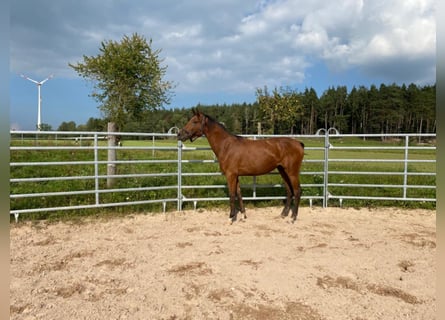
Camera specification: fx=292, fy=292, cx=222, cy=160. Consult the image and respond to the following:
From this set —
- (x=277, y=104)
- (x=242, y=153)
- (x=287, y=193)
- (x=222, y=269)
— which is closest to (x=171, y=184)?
(x=242, y=153)

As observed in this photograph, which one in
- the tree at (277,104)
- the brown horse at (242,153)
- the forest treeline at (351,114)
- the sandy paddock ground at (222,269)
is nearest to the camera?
the sandy paddock ground at (222,269)

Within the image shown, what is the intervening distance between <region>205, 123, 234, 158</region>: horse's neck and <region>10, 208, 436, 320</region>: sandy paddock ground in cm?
123

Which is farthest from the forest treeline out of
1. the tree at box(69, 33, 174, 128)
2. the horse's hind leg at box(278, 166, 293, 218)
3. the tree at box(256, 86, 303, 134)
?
the horse's hind leg at box(278, 166, 293, 218)

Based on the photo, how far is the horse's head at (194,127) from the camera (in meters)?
4.86

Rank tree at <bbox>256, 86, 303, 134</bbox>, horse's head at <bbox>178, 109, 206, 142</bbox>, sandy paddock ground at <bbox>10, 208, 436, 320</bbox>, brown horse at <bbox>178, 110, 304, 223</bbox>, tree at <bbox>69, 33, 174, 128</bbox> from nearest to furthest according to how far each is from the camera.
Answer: sandy paddock ground at <bbox>10, 208, 436, 320</bbox>, brown horse at <bbox>178, 110, 304, 223</bbox>, horse's head at <bbox>178, 109, 206, 142</bbox>, tree at <bbox>69, 33, 174, 128</bbox>, tree at <bbox>256, 86, 303, 134</bbox>

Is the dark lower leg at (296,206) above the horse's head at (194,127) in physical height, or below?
below

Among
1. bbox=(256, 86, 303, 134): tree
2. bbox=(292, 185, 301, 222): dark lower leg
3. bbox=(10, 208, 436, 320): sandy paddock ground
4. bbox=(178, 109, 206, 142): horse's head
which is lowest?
bbox=(10, 208, 436, 320): sandy paddock ground

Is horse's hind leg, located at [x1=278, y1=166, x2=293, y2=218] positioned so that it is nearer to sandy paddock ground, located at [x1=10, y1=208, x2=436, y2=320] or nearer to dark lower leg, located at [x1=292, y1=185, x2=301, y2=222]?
dark lower leg, located at [x1=292, y1=185, x2=301, y2=222]

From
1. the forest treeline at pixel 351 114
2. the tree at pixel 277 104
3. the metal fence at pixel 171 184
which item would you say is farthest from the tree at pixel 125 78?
the forest treeline at pixel 351 114

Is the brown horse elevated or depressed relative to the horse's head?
depressed

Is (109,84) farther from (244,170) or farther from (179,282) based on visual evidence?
(179,282)

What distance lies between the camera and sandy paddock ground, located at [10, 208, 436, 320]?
7.84 feet

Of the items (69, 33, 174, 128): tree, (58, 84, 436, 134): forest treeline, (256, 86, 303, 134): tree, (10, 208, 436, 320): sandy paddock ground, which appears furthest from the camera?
(58, 84, 436, 134): forest treeline

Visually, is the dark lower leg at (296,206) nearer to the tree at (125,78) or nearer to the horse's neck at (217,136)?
the horse's neck at (217,136)
